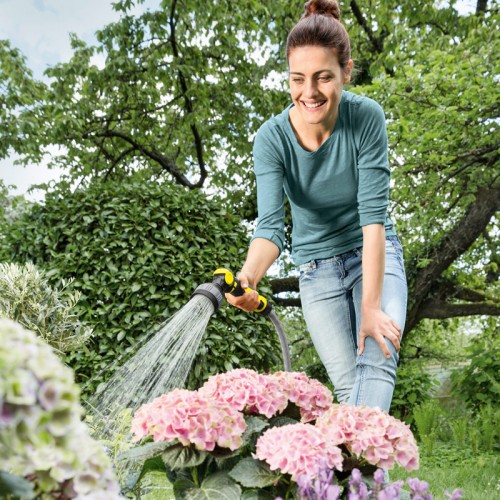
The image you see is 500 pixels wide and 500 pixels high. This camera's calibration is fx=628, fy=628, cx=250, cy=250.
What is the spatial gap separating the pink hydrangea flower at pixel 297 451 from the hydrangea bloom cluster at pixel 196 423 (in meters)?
0.09

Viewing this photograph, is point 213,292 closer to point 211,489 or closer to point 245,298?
point 245,298

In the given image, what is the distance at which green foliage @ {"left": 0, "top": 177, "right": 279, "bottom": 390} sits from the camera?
4.66 m

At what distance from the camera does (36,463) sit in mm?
693

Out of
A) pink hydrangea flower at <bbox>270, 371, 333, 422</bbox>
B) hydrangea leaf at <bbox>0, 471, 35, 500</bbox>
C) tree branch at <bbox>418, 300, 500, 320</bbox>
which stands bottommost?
hydrangea leaf at <bbox>0, 471, 35, 500</bbox>

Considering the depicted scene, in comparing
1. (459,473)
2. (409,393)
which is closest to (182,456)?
(459,473)

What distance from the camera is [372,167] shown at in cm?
223

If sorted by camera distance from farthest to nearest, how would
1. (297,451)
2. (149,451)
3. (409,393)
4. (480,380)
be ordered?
(409,393)
(480,380)
(149,451)
(297,451)

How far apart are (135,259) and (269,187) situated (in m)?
2.76

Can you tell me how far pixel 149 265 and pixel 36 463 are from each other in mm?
4179

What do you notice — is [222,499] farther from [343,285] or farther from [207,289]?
[343,285]

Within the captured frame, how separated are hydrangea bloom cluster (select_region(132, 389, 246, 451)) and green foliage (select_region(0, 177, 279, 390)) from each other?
3.04 m

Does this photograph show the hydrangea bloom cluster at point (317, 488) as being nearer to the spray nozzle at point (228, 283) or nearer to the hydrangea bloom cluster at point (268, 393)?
the hydrangea bloom cluster at point (268, 393)

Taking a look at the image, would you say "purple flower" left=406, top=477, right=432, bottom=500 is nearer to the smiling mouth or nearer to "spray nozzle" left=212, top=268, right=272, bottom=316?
"spray nozzle" left=212, top=268, right=272, bottom=316

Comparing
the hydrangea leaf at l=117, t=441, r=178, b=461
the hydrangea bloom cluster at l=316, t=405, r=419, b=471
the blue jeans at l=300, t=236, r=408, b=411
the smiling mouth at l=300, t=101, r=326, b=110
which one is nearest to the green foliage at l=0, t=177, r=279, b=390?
the blue jeans at l=300, t=236, r=408, b=411
